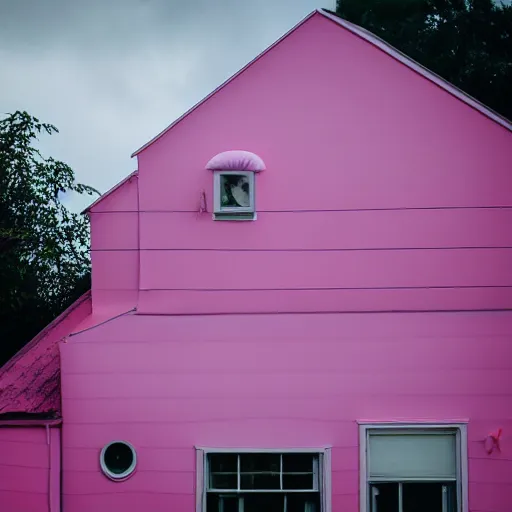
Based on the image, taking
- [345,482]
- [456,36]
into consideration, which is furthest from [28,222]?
[456,36]

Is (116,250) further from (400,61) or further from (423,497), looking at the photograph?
(423,497)

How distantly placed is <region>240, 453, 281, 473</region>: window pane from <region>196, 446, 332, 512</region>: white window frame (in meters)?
0.13

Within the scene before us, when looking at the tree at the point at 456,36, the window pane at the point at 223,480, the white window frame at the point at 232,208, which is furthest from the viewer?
the tree at the point at 456,36

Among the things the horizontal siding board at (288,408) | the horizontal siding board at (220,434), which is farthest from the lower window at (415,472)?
the horizontal siding board at (220,434)

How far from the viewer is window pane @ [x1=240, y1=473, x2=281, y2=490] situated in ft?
33.1

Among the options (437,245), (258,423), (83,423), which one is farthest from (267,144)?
(83,423)

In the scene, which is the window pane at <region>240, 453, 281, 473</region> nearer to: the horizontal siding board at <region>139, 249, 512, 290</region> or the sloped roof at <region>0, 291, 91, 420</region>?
the horizontal siding board at <region>139, 249, 512, 290</region>

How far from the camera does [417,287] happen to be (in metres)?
10.4

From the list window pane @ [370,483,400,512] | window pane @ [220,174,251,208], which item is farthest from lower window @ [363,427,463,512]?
window pane @ [220,174,251,208]

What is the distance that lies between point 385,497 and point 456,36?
11.9 metres

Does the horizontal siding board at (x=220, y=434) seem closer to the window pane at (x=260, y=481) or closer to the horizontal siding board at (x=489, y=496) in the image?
the window pane at (x=260, y=481)

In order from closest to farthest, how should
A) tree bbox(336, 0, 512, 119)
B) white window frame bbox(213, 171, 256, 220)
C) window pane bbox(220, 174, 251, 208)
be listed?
white window frame bbox(213, 171, 256, 220), window pane bbox(220, 174, 251, 208), tree bbox(336, 0, 512, 119)

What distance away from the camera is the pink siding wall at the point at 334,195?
1042 centimetres

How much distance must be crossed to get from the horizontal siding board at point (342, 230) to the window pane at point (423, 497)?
313 cm
